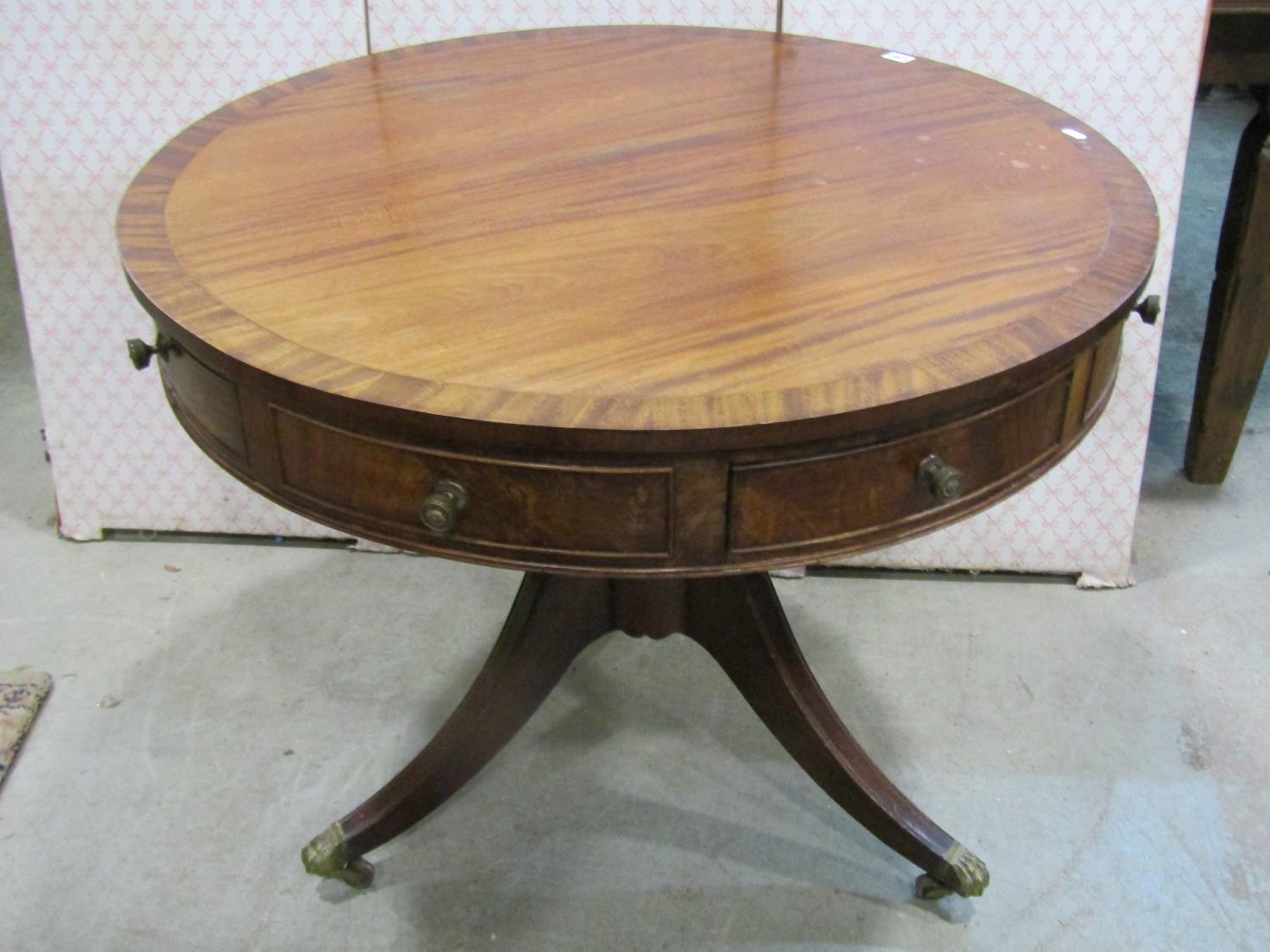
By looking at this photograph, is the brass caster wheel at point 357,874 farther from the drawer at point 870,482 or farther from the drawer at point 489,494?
the drawer at point 870,482

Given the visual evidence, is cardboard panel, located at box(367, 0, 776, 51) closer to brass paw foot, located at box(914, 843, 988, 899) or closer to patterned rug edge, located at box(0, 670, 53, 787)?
patterned rug edge, located at box(0, 670, 53, 787)

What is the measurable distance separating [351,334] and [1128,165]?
0.77m

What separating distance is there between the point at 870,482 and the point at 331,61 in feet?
3.99

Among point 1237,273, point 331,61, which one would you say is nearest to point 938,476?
point 331,61

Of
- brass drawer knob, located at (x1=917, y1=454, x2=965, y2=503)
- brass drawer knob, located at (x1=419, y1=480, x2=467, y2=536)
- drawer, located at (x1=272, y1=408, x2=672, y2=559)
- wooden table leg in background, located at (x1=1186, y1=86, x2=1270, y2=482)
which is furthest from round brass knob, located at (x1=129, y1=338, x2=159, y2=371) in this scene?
wooden table leg in background, located at (x1=1186, y1=86, x2=1270, y2=482)

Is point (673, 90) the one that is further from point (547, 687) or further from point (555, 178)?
point (547, 687)

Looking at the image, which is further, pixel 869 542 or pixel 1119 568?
pixel 1119 568

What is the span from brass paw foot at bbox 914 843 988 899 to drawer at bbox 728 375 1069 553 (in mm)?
619

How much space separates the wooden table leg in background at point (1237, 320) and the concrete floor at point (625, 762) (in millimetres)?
112

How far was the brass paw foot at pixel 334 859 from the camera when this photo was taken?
4.76ft

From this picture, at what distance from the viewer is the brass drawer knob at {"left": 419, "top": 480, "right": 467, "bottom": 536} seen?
890 mm

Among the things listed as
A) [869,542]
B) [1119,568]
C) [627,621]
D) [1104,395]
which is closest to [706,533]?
[869,542]

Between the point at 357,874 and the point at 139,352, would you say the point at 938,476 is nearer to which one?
the point at 139,352

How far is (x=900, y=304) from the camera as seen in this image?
976 millimetres
